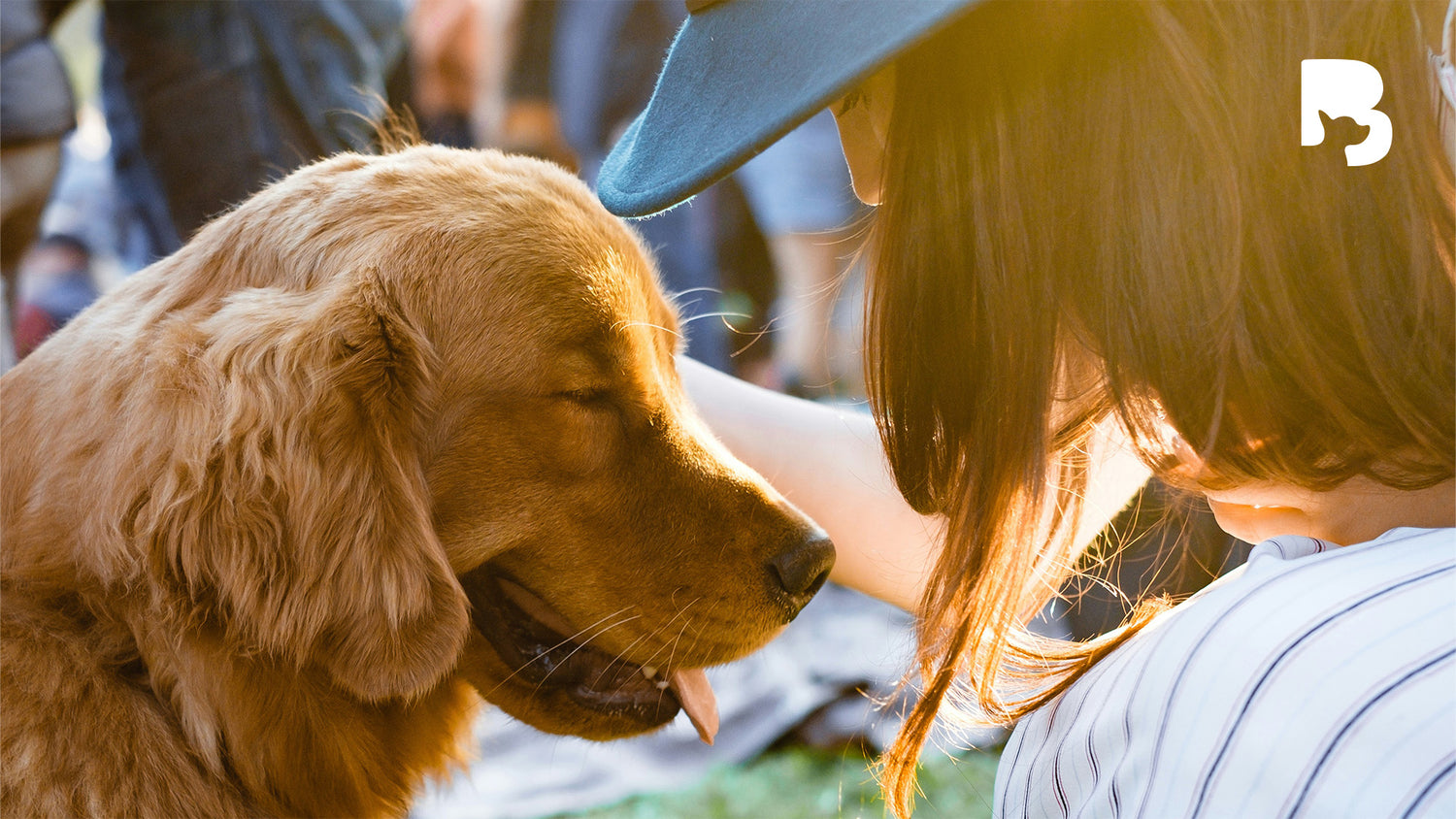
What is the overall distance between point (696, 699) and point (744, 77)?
1.29 meters

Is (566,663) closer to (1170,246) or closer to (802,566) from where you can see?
(802,566)

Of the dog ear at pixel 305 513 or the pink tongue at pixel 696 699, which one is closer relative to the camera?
the dog ear at pixel 305 513

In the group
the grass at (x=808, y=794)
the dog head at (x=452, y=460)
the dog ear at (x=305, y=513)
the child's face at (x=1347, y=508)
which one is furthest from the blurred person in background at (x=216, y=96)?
the child's face at (x=1347, y=508)

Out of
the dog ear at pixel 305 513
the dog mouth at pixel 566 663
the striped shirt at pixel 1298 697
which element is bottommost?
the dog mouth at pixel 566 663

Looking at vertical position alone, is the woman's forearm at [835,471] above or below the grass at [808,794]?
above

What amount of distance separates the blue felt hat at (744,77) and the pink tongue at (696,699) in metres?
1.02

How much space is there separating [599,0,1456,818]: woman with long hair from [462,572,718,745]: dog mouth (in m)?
0.78

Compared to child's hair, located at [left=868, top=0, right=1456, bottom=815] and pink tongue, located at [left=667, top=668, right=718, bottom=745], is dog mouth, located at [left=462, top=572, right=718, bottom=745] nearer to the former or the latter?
pink tongue, located at [left=667, top=668, right=718, bottom=745]

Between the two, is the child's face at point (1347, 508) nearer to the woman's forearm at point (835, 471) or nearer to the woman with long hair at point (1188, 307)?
the woman with long hair at point (1188, 307)

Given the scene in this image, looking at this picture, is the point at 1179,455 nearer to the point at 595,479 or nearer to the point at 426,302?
the point at 595,479

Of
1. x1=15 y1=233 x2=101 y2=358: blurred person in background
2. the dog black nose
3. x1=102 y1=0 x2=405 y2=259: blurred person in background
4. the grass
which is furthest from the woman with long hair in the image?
x1=15 y1=233 x2=101 y2=358: blurred person in background

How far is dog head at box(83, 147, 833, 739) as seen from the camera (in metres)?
1.51

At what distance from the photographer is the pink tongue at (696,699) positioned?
197 cm

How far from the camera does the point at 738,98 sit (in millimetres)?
1149
